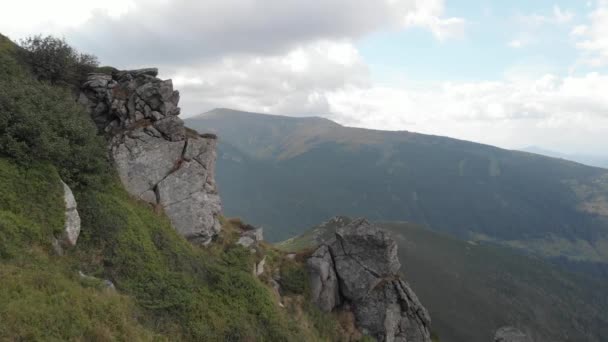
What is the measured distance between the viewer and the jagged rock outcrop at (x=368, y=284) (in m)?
29.8

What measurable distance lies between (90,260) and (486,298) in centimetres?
16749

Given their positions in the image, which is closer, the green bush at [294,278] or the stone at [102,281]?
the stone at [102,281]

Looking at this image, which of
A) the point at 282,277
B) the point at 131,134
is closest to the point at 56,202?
the point at 131,134

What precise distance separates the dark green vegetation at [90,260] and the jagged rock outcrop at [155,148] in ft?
4.55

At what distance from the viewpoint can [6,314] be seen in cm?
1088

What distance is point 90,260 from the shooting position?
17828 mm

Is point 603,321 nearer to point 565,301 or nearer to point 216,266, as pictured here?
point 565,301

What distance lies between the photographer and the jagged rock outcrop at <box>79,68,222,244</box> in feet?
81.5

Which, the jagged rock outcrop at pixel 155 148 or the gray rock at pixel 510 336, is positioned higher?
the jagged rock outcrop at pixel 155 148

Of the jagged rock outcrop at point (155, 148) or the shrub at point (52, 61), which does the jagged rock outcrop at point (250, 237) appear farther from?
the shrub at point (52, 61)

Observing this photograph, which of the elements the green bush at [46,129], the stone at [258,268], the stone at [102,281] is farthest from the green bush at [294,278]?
the green bush at [46,129]

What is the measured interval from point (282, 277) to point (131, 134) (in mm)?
15851

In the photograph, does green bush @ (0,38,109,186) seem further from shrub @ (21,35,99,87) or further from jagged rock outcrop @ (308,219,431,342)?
jagged rock outcrop @ (308,219,431,342)

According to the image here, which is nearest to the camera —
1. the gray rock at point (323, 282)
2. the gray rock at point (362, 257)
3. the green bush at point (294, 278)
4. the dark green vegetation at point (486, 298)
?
the green bush at point (294, 278)
